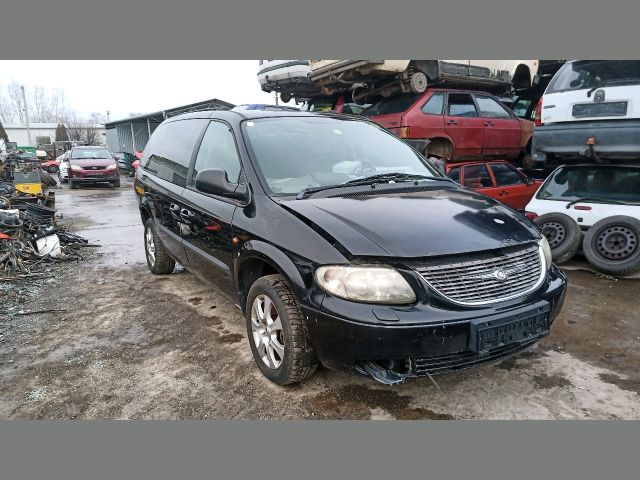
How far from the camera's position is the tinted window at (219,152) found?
3521 mm

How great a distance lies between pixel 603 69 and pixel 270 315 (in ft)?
17.4

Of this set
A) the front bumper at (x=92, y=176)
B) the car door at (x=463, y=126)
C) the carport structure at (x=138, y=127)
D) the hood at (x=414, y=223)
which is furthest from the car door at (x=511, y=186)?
the carport structure at (x=138, y=127)

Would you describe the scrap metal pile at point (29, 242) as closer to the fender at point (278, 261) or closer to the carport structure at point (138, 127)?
the fender at point (278, 261)

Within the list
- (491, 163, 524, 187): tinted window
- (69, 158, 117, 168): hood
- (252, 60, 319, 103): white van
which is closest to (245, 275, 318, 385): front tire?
(491, 163, 524, 187): tinted window

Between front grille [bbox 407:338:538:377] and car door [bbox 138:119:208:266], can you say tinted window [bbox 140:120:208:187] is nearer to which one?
car door [bbox 138:119:208:266]

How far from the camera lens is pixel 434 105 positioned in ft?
25.0

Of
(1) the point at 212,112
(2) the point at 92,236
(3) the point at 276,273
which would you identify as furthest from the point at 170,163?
(2) the point at 92,236

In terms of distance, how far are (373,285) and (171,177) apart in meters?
2.81

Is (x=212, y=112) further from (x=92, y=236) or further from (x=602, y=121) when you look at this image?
(x=92, y=236)

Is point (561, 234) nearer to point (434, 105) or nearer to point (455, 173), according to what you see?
point (455, 173)

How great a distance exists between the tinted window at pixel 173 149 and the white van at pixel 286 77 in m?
3.77

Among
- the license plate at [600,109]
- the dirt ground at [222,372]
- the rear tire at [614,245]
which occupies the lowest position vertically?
the dirt ground at [222,372]

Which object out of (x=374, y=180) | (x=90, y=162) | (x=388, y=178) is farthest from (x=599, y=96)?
(x=90, y=162)

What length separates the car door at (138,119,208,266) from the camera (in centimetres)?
427
